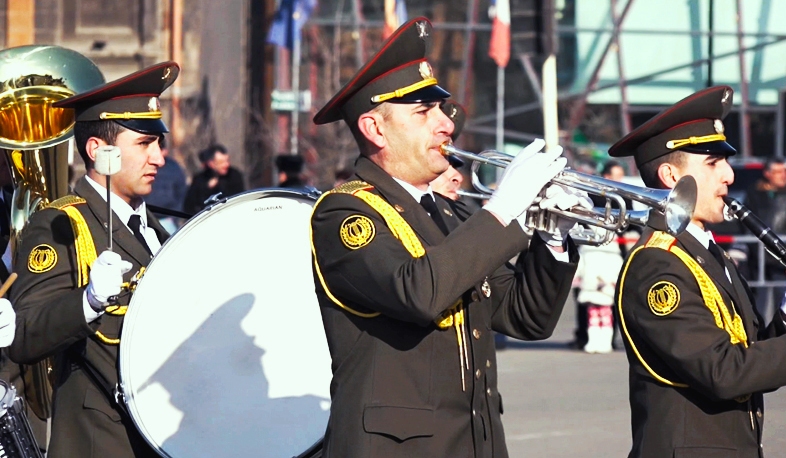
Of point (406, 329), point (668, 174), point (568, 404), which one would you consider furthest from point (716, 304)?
point (568, 404)

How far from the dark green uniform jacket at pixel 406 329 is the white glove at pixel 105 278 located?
2.71 feet

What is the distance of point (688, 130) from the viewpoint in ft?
16.1

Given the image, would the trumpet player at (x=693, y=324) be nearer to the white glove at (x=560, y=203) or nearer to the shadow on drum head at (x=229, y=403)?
the white glove at (x=560, y=203)

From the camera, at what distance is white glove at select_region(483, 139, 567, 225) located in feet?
13.1

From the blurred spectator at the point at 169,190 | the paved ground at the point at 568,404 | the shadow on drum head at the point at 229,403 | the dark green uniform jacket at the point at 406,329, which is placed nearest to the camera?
the dark green uniform jacket at the point at 406,329

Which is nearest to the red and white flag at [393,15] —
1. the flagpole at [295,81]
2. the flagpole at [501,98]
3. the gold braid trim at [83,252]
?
the flagpole at [295,81]

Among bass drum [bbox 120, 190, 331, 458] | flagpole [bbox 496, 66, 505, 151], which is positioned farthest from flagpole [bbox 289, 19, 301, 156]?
bass drum [bbox 120, 190, 331, 458]

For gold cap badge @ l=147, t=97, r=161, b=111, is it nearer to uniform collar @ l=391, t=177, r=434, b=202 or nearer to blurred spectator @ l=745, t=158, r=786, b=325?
uniform collar @ l=391, t=177, r=434, b=202

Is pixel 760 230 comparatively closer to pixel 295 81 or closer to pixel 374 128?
pixel 374 128

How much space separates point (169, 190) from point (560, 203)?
995 centimetres

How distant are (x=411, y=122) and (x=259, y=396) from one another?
1.25m

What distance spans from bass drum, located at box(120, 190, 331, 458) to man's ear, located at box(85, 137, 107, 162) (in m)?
0.54

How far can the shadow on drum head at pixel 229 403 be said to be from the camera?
509 centimetres

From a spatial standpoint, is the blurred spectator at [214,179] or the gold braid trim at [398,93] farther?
the blurred spectator at [214,179]
